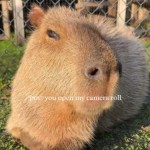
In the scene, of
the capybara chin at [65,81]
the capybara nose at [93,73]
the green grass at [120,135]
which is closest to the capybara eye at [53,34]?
the capybara chin at [65,81]

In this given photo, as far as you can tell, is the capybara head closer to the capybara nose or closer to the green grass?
the capybara nose

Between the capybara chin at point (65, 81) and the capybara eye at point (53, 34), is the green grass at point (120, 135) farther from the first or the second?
the capybara eye at point (53, 34)

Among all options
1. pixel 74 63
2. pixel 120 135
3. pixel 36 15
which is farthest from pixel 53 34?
pixel 120 135

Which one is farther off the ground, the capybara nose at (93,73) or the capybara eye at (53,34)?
the capybara eye at (53,34)

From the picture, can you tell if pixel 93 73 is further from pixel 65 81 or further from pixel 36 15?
pixel 36 15

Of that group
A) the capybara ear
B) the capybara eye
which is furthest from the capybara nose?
the capybara ear

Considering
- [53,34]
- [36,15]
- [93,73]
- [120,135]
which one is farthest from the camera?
[120,135]

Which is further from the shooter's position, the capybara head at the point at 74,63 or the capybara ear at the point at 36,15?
the capybara ear at the point at 36,15
